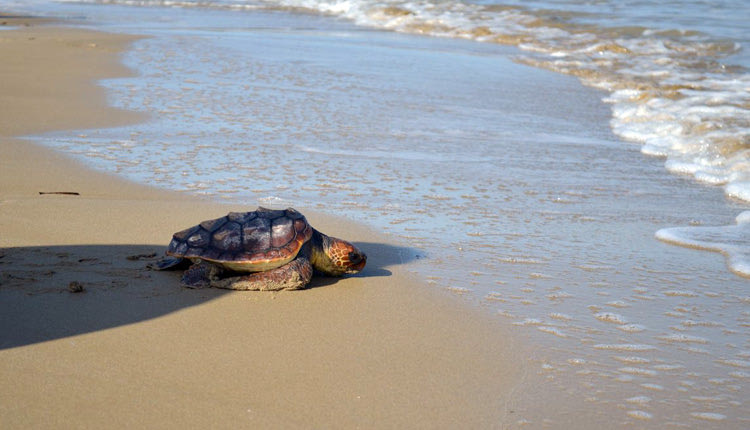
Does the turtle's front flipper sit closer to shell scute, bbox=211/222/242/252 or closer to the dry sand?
the dry sand

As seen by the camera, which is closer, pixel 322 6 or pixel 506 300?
pixel 506 300

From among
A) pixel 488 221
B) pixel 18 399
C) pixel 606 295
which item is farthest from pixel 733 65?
pixel 18 399

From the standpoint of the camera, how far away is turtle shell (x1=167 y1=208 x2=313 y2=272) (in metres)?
4.14

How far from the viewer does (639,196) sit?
6375 mm

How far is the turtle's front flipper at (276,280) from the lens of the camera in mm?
4129

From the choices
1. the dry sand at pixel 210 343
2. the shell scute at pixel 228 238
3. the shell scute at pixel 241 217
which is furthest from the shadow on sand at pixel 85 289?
the shell scute at pixel 241 217

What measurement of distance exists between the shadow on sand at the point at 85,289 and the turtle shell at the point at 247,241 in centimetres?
19

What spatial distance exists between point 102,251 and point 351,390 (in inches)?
80.8

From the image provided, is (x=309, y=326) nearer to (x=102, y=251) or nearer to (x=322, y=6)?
(x=102, y=251)

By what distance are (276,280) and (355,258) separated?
0.46 metres

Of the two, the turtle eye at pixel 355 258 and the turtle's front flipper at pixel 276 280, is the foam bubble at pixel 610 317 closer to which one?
the turtle eye at pixel 355 258

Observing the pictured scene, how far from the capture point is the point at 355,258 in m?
4.28

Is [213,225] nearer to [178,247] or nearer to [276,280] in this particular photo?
[178,247]

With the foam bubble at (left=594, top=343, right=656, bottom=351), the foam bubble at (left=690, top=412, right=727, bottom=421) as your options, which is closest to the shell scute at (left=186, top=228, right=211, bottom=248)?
the foam bubble at (left=594, top=343, right=656, bottom=351)
